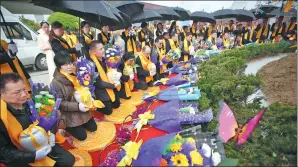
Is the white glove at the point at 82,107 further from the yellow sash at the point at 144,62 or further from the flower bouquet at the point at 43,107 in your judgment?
the yellow sash at the point at 144,62

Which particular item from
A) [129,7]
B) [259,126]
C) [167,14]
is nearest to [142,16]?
[129,7]

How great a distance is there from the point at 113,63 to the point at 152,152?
2.46 meters

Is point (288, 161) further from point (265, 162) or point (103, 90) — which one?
point (103, 90)

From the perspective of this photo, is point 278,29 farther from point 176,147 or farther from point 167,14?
point 176,147

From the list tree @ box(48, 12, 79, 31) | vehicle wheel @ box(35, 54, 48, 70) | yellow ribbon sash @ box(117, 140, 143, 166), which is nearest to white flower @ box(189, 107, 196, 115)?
yellow ribbon sash @ box(117, 140, 143, 166)

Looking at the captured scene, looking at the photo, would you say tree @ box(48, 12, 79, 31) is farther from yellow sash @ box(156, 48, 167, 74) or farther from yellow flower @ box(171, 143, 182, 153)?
yellow flower @ box(171, 143, 182, 153)

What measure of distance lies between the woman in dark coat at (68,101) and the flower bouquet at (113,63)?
39.5 inches

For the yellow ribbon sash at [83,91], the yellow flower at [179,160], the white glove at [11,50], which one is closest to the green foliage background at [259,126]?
the yellow flower at [179,160]

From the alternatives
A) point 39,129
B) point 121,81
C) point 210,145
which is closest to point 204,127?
point 210,145

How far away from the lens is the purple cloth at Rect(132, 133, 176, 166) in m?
1.87

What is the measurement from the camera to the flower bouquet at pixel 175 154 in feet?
6.19

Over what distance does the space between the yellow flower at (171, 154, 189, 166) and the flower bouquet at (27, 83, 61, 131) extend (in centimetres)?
129

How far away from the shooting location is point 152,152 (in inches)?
75.5

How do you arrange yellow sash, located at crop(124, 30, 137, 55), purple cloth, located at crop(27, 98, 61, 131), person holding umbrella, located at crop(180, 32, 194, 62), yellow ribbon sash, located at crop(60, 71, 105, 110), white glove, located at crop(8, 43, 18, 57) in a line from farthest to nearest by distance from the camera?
yellow sash, located at crop(124, 30, 137, 55)
person holding umbrella, located at crop(180, 32, 194, 62)
white glove, located at crop(8, 43, 18, 57)
yellow ribbon sash, located at crop(60, 71, 105, 110)
purple cloth, located at crop(27, 98, 61, 131)
